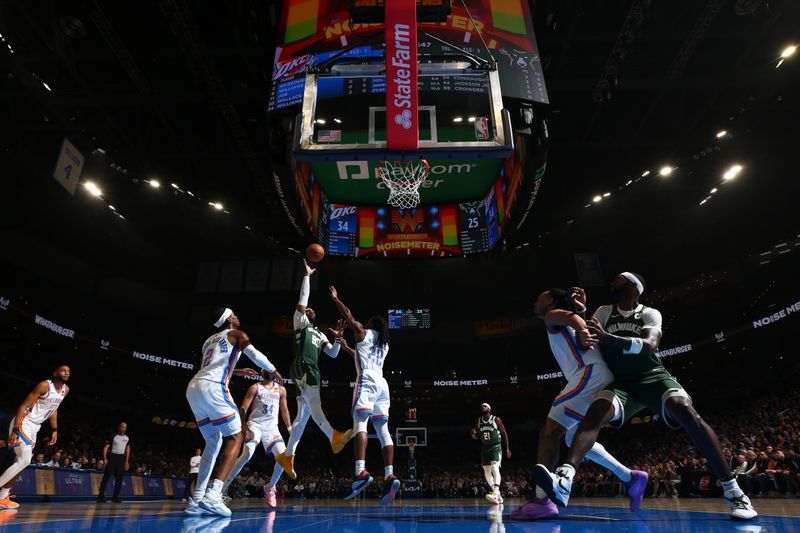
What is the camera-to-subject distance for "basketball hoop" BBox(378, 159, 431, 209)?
1148cm

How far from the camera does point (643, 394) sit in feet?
13.9

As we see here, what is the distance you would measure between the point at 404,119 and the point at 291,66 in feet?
11.2

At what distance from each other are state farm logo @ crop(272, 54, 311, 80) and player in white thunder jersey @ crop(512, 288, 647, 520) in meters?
5.94

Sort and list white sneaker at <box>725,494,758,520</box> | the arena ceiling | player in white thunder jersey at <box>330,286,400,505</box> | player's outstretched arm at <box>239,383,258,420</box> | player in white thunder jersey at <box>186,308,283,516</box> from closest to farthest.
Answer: white sneaker at <box>725,494,758,520</box> < player in white thunder jersey at <box>186,308,283,516</box> < player in white thunder jersey at <box>330,286,400,505</box> < player's outstretched arm at <box>239,383,258,420</box> < the arena ceiling

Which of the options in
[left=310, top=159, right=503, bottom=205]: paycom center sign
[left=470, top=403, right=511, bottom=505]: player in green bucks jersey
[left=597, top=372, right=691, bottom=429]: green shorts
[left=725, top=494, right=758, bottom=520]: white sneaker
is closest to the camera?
[left=725, top=494, right=758, bottom=520]: white sneaker

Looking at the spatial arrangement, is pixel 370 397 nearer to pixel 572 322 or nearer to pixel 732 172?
pixel 572 322

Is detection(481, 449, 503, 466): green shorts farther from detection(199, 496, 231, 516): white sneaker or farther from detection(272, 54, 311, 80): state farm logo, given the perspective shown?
detection(272, 54, 311, 80): state farm logo

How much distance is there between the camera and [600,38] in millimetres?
12688

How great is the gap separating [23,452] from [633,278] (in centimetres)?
788

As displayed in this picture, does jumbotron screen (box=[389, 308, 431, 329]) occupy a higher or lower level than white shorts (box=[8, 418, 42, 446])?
higher

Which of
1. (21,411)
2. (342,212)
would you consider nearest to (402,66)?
(21,411)

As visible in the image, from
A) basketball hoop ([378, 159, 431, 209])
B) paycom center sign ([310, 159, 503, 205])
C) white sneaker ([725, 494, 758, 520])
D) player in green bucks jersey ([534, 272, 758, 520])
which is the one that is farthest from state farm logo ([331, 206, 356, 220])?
white sneaker ([725, 494, 758, 520])

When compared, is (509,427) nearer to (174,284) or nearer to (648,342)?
(174,284)

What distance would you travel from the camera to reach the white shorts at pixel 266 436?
23.9ft
